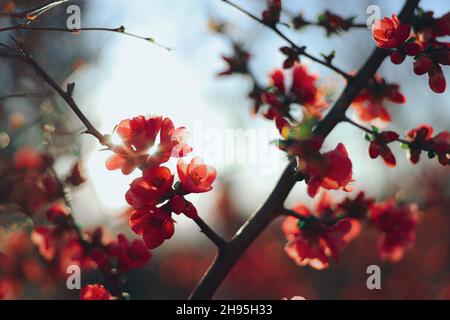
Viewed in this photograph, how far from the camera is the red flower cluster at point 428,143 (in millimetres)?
1521

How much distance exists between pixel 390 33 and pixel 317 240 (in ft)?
2.17

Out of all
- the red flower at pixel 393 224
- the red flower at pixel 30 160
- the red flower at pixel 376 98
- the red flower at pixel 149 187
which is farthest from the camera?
the red flower at pixel 30 160

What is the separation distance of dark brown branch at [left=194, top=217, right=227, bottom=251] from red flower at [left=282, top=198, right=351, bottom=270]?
0.32 metres

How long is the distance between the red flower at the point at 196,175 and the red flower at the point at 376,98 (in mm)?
721

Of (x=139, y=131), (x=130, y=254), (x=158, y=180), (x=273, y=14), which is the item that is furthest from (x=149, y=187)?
(x=273, y=14)

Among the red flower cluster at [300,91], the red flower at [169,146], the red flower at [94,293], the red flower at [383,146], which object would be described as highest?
the red flower cluster at [300,91]

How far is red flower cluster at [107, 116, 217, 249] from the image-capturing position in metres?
1.29

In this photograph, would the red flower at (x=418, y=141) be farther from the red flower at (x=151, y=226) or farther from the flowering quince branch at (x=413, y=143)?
the red flower at (x=151, y=226)

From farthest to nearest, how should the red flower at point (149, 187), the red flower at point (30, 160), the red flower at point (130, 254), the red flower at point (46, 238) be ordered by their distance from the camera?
the red flower at point (30, 160) < the red flower at point (46, 238) < the red flower at point (130, 254) < the red flower at point (149, 187)

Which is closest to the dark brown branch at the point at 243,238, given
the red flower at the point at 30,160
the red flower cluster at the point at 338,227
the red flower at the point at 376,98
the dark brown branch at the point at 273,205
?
the dark brown branch at the point at 273,205

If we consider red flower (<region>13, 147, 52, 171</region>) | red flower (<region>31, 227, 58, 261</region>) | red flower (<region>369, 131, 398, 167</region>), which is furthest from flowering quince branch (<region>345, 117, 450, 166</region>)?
red flower (<region>13, 147, 52, 171</region>)
